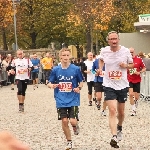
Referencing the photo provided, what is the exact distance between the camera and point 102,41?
2399 inches

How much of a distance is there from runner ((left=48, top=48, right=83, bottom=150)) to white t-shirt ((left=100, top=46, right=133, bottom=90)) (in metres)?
0.49

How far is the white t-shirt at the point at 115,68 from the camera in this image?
819 centimetres

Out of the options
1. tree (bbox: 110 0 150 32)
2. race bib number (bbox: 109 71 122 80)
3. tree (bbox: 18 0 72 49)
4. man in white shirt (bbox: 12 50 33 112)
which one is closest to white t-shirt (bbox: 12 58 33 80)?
man in white shirt (bbox: 12 50 33 112)

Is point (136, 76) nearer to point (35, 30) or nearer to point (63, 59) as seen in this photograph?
point (63, 59)

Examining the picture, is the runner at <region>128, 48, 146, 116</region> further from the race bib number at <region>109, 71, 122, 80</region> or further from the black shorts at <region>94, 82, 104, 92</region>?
the race bib number at <region>109, 71, 122, 80</region>

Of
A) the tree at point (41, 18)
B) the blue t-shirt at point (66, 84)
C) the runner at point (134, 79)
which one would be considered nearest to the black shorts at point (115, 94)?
the blue t-shirt at point (66, 84)

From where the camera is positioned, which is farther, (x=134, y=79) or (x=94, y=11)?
(x=94, y=11)

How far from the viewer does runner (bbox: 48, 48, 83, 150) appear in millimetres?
7922

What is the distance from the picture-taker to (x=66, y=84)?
798 centimetres

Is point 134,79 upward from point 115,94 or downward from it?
downward

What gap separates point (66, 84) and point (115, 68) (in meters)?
0.84

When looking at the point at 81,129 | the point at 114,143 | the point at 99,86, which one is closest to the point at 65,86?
the point at 114,143

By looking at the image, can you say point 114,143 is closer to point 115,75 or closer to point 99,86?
point 115,75

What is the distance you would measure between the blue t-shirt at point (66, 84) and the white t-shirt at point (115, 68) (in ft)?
1.57
